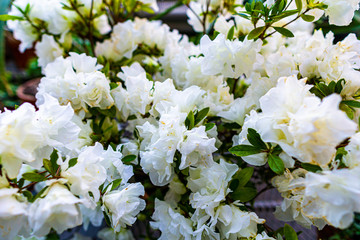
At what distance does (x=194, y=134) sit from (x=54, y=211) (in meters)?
0.18

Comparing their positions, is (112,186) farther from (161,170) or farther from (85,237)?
(85,237)

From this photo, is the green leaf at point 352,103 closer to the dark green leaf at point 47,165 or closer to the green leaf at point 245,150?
the green leaf at point 245,150

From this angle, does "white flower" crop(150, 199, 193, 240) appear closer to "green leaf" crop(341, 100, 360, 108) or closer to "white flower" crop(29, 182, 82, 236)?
"white flower" crop(29, 182, 82, 236)

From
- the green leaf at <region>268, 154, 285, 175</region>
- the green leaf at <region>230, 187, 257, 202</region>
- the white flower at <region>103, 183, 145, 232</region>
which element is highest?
the green leaf at <region>268, 154, 285, 175</region>

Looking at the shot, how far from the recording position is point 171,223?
45cm

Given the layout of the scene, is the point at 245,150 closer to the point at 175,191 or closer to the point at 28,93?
the point at 175,191

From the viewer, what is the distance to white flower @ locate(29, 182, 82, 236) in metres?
0.32

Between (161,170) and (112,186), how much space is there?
69mm

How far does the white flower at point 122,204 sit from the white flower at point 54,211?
0.06 meters

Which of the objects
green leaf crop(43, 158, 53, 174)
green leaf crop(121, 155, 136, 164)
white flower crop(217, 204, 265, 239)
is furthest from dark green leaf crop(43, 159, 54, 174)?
white flower crop(217, 204, 265, 239)

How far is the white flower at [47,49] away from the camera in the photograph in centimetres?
64

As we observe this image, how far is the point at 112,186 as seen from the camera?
0.42 m

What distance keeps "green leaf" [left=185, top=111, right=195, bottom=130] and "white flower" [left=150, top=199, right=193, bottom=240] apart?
0.13 m

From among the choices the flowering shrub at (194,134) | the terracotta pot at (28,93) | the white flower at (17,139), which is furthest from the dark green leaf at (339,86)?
the terracotta pot at (28,93)
